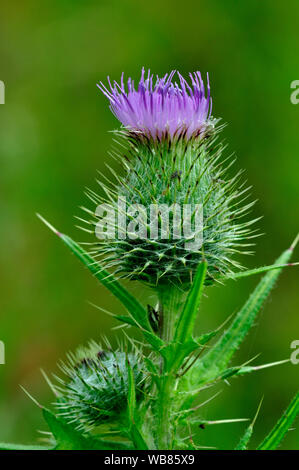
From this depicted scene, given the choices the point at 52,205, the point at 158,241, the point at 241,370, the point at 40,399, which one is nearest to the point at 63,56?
the point at 52,205

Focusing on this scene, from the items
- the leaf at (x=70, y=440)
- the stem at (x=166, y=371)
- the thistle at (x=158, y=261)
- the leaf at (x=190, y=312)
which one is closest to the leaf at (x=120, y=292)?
the thistle at (x=158, y=261)

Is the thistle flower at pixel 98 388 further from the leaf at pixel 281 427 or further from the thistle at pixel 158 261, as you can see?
the leaf at pixel 281 427

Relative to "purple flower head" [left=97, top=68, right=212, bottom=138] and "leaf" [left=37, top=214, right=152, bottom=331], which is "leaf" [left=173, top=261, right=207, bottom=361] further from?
"purple flower head" [left=97, top=68, right=212, bottom=138]

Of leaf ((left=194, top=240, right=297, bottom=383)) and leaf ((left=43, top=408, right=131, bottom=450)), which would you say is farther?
leaf ((left=194, top=240, right=297, bottom=383))

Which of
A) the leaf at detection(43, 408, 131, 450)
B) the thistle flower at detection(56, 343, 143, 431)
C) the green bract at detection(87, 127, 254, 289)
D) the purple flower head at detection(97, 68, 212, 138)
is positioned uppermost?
the purple flower head at detection(97, 68, 212, 138)

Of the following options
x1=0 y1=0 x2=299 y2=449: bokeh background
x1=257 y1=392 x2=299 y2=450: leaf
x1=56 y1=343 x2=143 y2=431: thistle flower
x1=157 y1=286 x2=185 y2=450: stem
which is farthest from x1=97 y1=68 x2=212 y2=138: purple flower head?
x1=0 y1=0 x2=299 y2=449: bokeh background

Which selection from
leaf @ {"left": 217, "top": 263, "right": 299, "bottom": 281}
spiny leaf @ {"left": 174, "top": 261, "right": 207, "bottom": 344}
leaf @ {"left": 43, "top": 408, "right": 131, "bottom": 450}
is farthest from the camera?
leaf @ {"left": 43, "top": 408, "right": 131, "bottom": 450}

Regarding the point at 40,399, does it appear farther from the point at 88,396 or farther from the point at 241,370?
the point at 241,370
